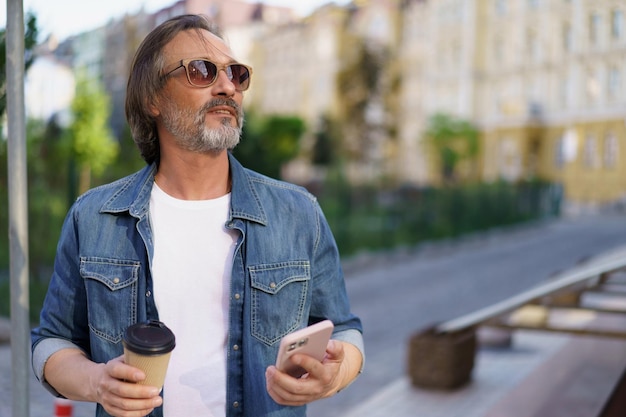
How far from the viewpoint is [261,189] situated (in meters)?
1.80

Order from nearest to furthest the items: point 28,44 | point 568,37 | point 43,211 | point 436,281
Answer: point 28,44
point 43,211
point 436,281
point 568,37

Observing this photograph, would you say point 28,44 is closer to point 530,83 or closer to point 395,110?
point 395,110

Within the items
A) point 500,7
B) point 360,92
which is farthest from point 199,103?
point 500,7

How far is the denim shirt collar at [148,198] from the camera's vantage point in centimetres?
170

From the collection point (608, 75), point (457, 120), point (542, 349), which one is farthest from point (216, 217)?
point (457, 120)

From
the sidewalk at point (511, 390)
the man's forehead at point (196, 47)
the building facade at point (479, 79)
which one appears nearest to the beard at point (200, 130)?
the man's forehead at point (196, 47)

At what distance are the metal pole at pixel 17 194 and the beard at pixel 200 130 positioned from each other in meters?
0.36

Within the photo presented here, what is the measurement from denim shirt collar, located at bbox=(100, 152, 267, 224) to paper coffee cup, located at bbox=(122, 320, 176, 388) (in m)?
0.35

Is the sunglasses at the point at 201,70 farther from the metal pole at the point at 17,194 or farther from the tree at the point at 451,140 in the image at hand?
the tree at the point at 451,140

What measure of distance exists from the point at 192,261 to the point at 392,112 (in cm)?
4282

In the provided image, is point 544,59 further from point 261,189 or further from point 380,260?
point 261,189

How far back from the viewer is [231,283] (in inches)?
65.8

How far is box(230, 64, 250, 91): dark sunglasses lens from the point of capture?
69.0 inches

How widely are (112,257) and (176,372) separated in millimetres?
279
